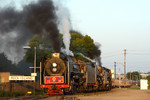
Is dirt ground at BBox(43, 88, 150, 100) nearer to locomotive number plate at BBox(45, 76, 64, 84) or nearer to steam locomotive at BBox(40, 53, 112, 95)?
steam locomotive at BBox(40, 53, 112, 95)

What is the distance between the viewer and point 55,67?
89.2 feet

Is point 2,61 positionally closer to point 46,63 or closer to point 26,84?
point 26,84

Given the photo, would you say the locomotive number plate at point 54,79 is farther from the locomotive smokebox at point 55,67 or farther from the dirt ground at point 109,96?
the dirt ground at point 109,96

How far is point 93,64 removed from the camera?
129ft

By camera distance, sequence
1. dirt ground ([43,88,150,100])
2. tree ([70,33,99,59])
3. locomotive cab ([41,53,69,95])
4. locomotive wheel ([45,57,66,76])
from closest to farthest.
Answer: dirt ground ([43,88,150,100]) < locomotive cab ([41,53,69,95]) < locomotive wheel ([45,57,66,76]) < tree ([70,33,99,59])

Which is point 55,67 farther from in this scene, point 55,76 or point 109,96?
point 109,96

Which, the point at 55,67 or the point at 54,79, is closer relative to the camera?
the point at 54,79

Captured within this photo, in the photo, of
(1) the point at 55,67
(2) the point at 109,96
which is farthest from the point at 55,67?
(2) the point at 109,96

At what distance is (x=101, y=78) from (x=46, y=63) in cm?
1923

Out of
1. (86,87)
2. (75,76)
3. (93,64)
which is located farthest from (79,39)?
(75,76)

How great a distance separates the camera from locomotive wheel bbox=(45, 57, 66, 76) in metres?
27.1

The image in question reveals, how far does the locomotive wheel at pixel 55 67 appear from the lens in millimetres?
27109

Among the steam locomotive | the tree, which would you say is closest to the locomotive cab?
the steam locomotive

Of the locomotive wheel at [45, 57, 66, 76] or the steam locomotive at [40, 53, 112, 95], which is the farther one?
the locomotive wheel at [45, 57, 66, 76]
